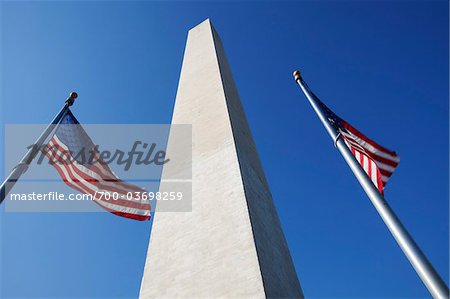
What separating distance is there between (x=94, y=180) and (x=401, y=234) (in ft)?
20.6

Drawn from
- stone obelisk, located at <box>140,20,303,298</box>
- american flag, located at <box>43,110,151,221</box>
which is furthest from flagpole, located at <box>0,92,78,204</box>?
stone obelisk, located at <box>140,20,303,298</box>

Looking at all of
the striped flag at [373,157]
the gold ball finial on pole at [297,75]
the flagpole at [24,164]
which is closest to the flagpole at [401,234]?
the striped flag at [373,157]

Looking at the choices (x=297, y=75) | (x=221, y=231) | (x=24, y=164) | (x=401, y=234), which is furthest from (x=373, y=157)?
(x=24, y=164)

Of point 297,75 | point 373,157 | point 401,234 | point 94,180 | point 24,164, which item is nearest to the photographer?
point 401,234

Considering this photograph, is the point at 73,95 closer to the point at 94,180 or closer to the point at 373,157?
the point at 94,180

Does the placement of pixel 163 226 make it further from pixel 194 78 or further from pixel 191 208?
pixel 194 78

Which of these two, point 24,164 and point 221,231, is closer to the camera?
point 24,164

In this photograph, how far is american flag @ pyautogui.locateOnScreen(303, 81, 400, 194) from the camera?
7.14 meters

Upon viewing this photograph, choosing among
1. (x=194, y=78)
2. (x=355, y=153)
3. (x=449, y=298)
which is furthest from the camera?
(x=194, y=78)

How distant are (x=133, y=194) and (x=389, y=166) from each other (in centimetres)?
544

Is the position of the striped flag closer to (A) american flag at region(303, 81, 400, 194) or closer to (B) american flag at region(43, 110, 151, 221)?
(A) american flag at region(303, 81, 400, 194)

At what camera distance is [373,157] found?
7301 mm

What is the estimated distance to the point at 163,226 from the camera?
9727 mm

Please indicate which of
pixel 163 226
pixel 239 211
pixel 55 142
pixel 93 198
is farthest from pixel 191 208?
pixel 55 142
